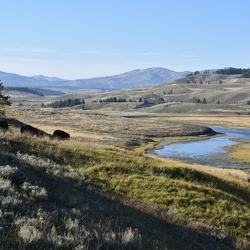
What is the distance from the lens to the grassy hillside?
7.66 m

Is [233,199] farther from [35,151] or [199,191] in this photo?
[35,151]

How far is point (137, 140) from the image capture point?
248ft

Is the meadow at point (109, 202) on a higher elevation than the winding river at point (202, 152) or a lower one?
higher

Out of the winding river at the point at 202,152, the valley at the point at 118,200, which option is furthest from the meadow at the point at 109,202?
the winding river at the point at 202,152

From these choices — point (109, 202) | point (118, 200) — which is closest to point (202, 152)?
point (118, 200)

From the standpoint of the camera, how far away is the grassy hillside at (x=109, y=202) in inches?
302

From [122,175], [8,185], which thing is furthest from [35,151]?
[8,185]

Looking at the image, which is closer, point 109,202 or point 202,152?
point 109,202

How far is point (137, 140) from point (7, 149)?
57059 millimetres

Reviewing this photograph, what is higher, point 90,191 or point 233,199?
point 90,191

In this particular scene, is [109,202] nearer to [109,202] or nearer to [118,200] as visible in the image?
[109,202]

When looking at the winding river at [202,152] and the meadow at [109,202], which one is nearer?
the meadow at [109,202]

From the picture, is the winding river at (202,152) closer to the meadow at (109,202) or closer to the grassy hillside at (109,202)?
the meadow at (109,202)

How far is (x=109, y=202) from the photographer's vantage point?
44.3 feet
